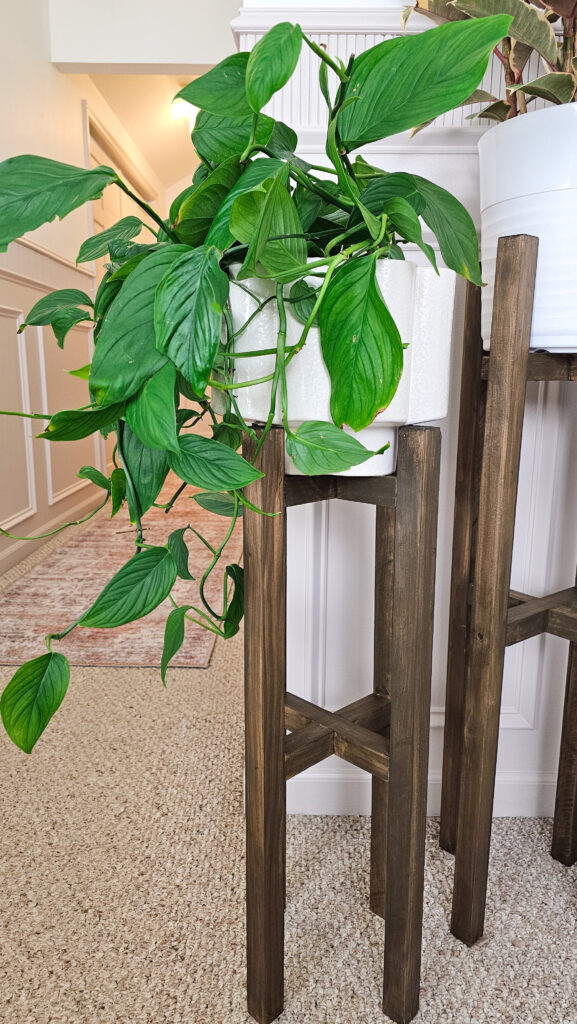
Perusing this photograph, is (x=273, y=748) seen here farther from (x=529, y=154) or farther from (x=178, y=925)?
(x=529, y=154)

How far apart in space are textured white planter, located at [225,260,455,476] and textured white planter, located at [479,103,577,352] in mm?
138

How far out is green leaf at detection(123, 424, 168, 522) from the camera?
1.75 ft

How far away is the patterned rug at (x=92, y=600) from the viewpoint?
1792 millimetres

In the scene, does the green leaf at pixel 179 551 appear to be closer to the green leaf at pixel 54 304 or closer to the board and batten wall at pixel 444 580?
the green leaf at pixel 54 304

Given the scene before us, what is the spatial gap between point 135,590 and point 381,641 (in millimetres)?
418

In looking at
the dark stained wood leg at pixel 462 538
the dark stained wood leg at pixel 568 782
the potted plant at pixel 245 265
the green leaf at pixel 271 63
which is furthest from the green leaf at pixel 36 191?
the dark stained wood leg at pixel 568 782

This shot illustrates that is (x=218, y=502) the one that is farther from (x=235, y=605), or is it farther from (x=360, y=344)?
(x=360, y=344)

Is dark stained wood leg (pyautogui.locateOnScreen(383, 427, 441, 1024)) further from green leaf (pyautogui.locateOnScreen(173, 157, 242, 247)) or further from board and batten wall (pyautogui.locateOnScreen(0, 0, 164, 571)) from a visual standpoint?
board and batten wall (pyautogui.locateOnScreen(0, 0, 164, 571))

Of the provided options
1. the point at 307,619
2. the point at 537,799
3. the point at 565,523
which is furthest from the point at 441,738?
the point at 565,523

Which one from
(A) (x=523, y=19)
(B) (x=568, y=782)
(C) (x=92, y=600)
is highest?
(A) (x=523, y=19)

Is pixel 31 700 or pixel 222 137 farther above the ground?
pixel 222 137

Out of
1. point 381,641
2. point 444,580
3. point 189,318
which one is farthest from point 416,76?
point 444,580

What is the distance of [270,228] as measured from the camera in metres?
0.47

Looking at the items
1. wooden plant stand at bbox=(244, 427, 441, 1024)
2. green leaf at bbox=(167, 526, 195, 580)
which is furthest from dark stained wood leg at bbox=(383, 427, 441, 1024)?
green leaf at bbox=(167, 526, 195, 580)
